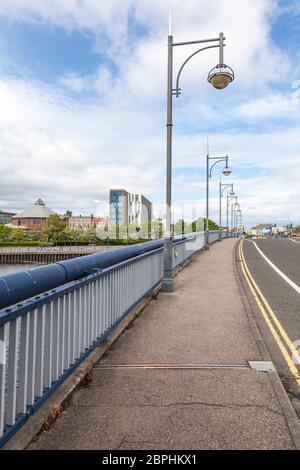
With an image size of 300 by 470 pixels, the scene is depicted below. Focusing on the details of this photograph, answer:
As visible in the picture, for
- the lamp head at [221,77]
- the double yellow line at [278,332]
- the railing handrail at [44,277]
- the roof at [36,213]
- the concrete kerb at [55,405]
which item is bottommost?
the double yellow line at [278,332]

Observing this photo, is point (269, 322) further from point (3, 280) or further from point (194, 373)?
point (3, 280)

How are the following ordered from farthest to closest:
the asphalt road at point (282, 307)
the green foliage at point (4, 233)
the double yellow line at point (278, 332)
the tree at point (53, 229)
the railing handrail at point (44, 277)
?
1. the green foliage at point (4, 233)
2. the tree at point (53, 229)
3. the double yellow line at point (278, 332)
4. the asphalt road at point (282, 307)
5. the railing handrail at point (44, 277)

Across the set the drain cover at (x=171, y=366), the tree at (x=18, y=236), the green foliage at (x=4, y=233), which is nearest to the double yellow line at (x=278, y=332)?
the drain cover at (x=171, y=366)

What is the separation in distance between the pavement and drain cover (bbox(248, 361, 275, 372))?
3.8 inches

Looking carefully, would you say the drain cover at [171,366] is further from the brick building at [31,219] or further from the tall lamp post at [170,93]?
the brick building at [31,219]

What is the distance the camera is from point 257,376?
407 cm

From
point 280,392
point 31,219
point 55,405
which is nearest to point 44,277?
point 55,405

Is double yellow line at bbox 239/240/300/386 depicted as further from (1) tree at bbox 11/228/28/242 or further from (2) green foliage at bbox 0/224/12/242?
(1) tree at bbox 11/228/28/242

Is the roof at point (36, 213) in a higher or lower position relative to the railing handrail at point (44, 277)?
higher

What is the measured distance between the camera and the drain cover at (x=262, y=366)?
4277mm

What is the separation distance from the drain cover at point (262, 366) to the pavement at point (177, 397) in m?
0.10

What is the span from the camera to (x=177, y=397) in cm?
355

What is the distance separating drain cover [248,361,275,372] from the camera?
4277 millimetres

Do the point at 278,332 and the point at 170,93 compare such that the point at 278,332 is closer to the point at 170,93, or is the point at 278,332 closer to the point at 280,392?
the point at 280,392
